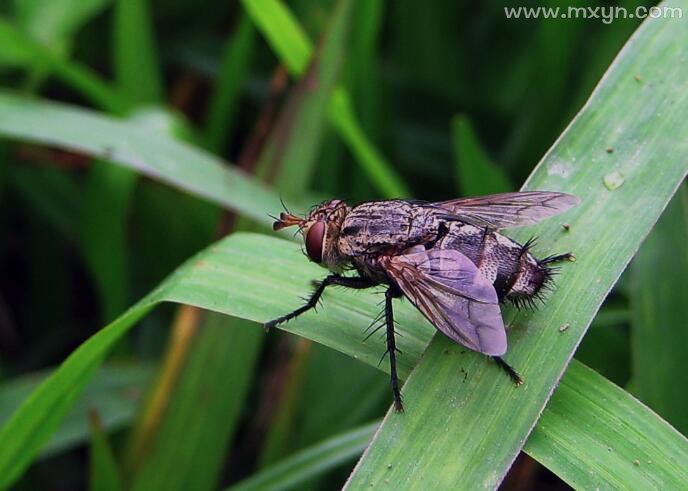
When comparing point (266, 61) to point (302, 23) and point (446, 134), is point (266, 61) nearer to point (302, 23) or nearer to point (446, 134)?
point (302, 23)

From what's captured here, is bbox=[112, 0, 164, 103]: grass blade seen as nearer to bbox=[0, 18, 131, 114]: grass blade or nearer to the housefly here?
bbox=[0, 18, 131, 114]: grass blade

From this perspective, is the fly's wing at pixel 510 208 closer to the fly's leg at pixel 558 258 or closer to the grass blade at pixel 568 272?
the grass blade at pixel 568 272

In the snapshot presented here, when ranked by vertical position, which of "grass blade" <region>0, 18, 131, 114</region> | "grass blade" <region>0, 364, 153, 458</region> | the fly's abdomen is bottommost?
"grass blade" <region>0, 364, 153, 458</region>

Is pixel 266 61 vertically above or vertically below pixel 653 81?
below

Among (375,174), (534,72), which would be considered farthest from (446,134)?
(375,174)

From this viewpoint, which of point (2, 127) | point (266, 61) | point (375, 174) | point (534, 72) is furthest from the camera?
point (266, 61)

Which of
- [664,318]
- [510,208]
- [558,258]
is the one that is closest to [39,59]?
[510,208]

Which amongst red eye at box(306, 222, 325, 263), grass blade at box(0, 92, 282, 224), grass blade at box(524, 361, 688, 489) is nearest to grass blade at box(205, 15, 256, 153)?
grass blade at box(0, 92, 282, 224)

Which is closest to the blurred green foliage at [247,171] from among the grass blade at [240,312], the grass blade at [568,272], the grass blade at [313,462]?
the grass blade at [313,462]

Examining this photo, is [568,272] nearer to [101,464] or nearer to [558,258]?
[558,258]
